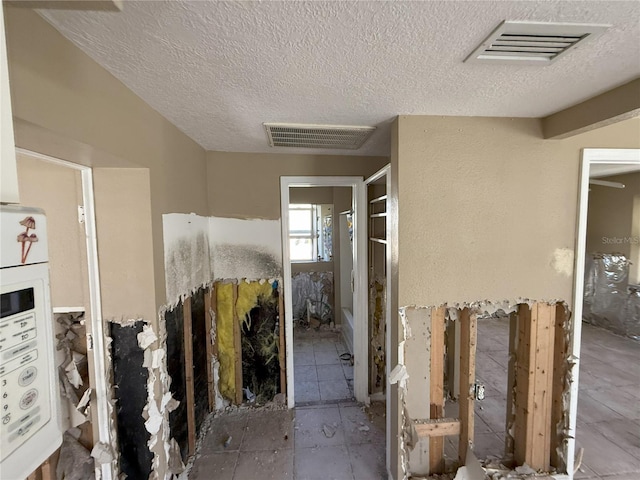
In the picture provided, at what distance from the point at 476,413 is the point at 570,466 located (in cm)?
83

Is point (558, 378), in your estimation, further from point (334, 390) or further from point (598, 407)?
point (334, 390)

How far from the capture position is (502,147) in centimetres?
166

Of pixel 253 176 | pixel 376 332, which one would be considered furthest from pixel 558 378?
pixel 253 176

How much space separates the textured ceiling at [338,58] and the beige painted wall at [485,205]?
0.47 feet

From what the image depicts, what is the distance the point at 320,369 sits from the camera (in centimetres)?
334

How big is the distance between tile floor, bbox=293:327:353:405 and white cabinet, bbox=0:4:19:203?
2.70 metres

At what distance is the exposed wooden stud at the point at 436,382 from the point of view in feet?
5.69

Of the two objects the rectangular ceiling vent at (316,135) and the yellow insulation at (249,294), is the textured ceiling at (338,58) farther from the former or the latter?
the yellow insulation at (249,294)

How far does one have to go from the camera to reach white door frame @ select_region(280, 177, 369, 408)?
257 cm

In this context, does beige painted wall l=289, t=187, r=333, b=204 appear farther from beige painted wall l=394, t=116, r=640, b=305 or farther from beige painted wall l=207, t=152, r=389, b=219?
beige painted wall l=394, t=116, r=640, b=305

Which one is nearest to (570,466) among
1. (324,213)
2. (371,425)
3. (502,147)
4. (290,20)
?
(371,425)

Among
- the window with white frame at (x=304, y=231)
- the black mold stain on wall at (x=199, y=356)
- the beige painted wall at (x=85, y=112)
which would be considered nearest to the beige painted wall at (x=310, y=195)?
the window with white frame at (x=304, y=231)

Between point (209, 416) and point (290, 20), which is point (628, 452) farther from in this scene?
point (290, 20)

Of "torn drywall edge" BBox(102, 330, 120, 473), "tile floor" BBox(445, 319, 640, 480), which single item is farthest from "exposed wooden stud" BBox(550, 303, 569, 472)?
"torn drywall edge" BBox(102, 330, 120, 473)
